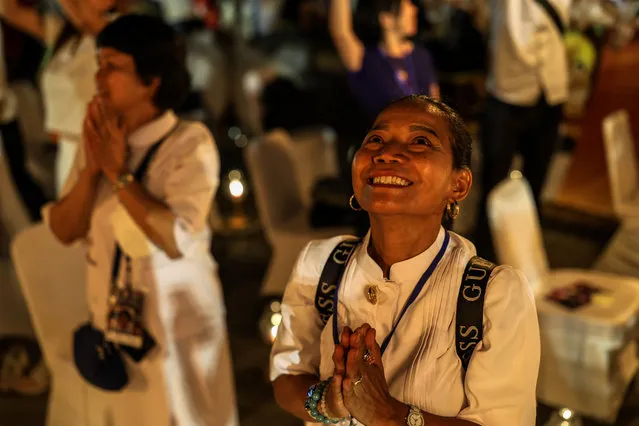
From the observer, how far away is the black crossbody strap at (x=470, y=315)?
1217 mm

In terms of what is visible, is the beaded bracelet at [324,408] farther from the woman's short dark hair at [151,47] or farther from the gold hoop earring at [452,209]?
the woman's short dark hair at [151,47]

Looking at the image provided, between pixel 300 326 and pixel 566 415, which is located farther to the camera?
pixel 566 415

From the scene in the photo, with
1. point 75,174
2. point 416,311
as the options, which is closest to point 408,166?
point 416,311

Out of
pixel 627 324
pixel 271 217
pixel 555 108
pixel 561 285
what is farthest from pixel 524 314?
pixel 555 108

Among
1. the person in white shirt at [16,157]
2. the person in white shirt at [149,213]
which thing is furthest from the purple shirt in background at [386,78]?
the person in white shirt at [16,157]

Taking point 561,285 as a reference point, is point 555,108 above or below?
above

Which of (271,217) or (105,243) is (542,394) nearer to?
(271,217)

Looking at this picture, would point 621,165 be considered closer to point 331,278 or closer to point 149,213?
point 149,213

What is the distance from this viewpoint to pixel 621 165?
13.2ft

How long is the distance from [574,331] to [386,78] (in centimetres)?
130

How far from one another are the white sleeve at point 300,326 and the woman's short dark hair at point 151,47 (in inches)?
28.3

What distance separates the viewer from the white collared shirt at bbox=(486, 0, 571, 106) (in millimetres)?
3807

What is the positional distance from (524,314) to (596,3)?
4390mm

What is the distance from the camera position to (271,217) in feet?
11.8
